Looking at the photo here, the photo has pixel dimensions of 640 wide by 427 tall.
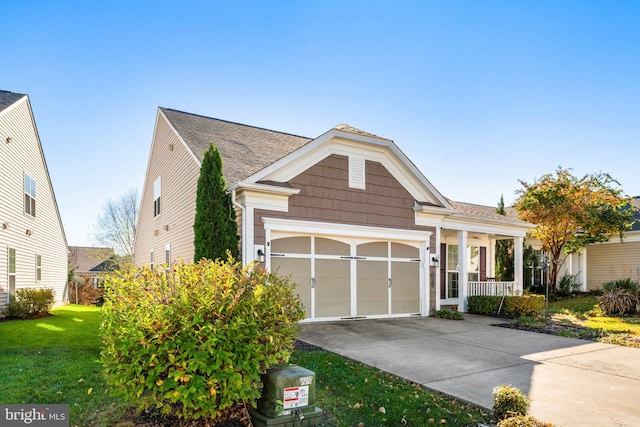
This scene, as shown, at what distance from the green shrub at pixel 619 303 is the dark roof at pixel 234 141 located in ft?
37.8

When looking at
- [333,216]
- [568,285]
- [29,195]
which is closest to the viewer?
[333,216]

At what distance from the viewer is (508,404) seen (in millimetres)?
4480

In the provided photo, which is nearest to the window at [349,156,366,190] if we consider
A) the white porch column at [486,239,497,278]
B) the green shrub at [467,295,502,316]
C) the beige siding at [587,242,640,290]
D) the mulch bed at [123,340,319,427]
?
the green shrub at [467,295,502,316]

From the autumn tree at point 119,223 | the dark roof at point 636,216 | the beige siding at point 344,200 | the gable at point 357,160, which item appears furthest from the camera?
the autumn tree at point 119,223

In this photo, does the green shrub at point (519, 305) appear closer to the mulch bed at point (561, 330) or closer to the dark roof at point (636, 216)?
the mulch bed at point (561, 330)

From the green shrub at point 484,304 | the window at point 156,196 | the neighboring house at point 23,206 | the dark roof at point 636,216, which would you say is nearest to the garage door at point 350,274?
the green shrub at point 484,304

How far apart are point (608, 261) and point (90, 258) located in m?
39.4

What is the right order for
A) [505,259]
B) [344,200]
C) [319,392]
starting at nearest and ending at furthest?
1. [319,392]
2. [344,200]
3. [505,259]

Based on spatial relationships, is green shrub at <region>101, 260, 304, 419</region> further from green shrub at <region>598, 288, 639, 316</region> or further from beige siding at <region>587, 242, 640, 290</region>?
beige siding at <region>587, 242, 640, 290</region>

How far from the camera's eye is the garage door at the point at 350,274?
36.6ft

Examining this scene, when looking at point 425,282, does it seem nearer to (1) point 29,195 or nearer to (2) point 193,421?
(2) point 193,421

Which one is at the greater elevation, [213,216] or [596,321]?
[213,216]

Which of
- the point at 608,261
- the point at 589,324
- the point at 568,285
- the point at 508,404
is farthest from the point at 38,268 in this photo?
the point at 608,261

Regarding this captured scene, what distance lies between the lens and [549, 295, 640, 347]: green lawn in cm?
988
